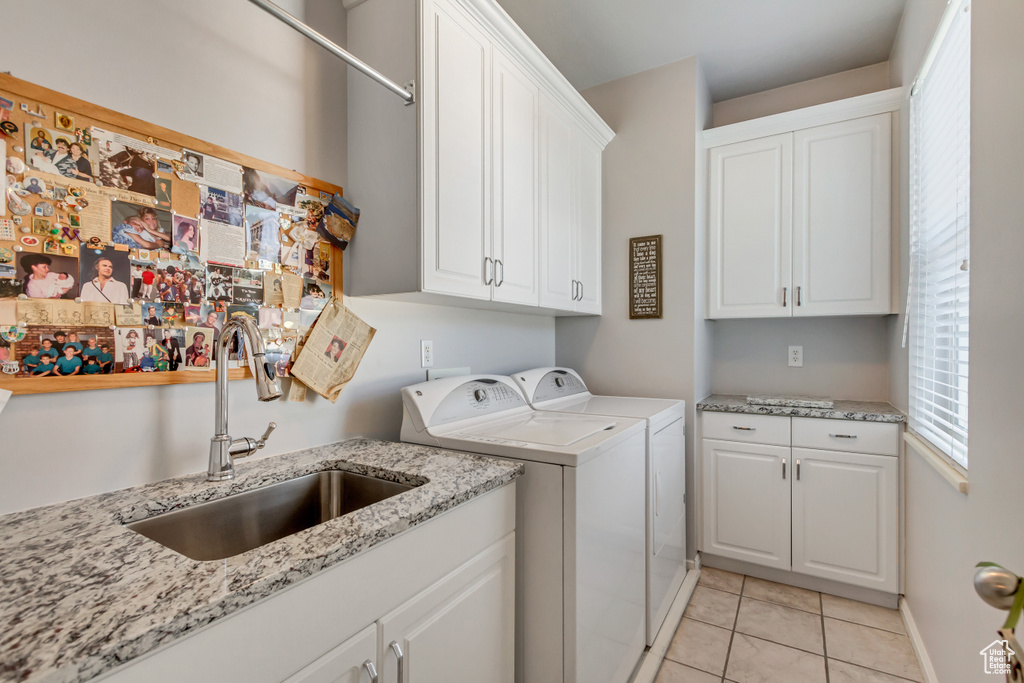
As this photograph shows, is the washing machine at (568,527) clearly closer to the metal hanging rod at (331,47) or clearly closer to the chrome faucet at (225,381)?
the chrome faucet at (225,381)

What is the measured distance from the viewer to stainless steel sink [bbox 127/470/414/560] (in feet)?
3.53

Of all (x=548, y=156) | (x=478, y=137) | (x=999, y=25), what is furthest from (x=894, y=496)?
(x=478, y=137)

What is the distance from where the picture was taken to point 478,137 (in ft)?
5.47

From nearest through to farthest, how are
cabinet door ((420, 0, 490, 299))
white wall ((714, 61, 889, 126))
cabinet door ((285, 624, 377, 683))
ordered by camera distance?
1. cabinet door ((285, 624, 377, 683))
2. cabinet door ((420, 0, 490, 299))
3. white wall ((714, 61, 889, 126))

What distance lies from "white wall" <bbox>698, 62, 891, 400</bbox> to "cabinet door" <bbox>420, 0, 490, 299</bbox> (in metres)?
1.96

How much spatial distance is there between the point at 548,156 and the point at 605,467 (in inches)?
54.0

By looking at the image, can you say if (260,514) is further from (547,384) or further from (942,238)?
(942,238)

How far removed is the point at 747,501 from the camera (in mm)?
2486

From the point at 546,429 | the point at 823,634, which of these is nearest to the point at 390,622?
the point at 546,429

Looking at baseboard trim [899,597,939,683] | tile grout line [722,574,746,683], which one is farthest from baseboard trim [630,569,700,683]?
baseboard trim [899,597,939,683]

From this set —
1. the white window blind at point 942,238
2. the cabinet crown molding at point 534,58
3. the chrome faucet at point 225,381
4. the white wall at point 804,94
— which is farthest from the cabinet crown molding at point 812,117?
the chrome faucet at point 225,381

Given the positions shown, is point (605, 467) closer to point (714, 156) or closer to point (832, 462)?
point (832, 462)

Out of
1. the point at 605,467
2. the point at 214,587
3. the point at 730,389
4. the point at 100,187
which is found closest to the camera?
the point at 214,587

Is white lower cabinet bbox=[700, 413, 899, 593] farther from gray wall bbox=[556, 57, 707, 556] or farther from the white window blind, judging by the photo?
the white window blind
